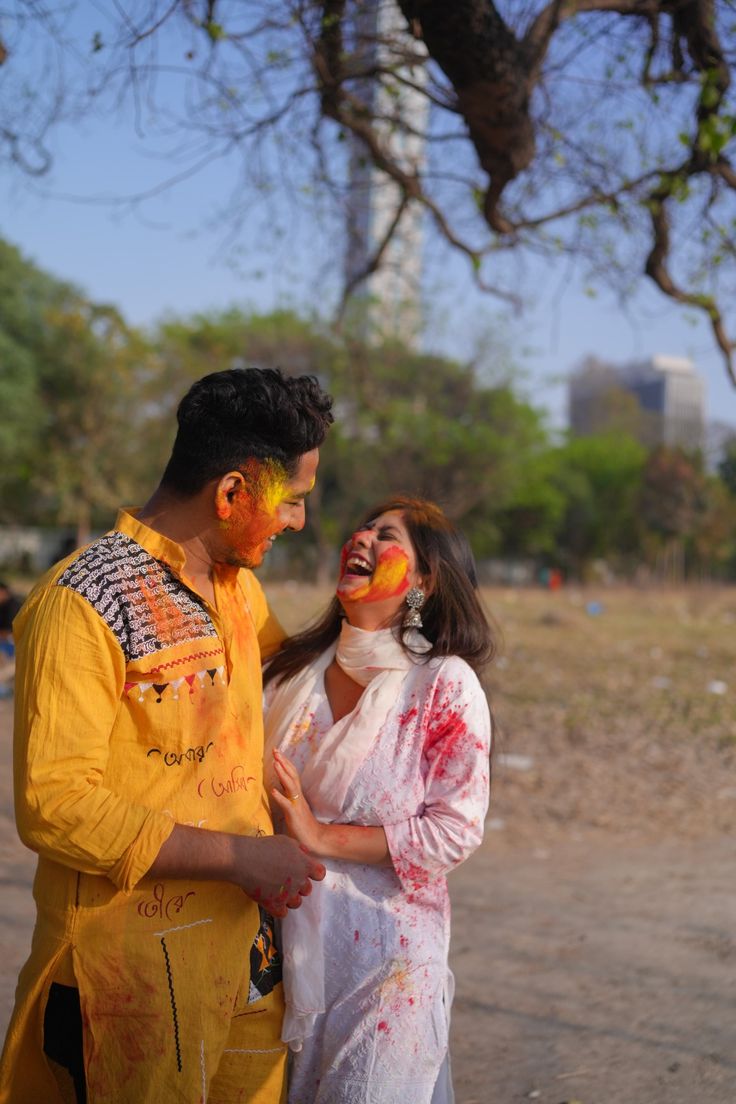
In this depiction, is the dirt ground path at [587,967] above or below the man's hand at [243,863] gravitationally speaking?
below

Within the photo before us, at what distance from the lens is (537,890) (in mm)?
5555

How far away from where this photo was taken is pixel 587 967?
443 cm

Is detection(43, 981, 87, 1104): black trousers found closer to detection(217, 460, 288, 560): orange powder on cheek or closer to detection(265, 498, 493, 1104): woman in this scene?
detection(265, 498, 493, 1104): woman

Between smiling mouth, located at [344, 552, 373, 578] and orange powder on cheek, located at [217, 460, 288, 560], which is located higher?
orange powder on cheek, located at [217, 460, 288, 560]

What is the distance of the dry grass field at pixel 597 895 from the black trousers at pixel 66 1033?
153cm

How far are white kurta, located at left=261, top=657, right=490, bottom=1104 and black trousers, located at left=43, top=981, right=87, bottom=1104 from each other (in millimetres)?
502

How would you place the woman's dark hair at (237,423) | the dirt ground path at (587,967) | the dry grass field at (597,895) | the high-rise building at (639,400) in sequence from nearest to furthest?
the woman's dark hair at (237,423)
the dirt ground path at (587,967)
the dry grass field at (597,895)
the high-rise building at (639,400)

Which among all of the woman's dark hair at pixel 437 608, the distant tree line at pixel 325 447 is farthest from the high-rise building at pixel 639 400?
the woman's dark hair at pixel 437 608

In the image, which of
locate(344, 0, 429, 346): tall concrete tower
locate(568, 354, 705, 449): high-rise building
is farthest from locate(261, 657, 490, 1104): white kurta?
locate(568, 354, 705, 449): high-rise building

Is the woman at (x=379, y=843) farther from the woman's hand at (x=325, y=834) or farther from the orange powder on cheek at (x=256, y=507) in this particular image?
the orange powder on cheek at (x=256, y=507)

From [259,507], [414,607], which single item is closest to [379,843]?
[414,607]

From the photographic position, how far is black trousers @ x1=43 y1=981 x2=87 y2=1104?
1.88 metres

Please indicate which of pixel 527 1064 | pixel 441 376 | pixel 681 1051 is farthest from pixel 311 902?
pixel 441 376

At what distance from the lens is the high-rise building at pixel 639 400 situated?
189 feet
